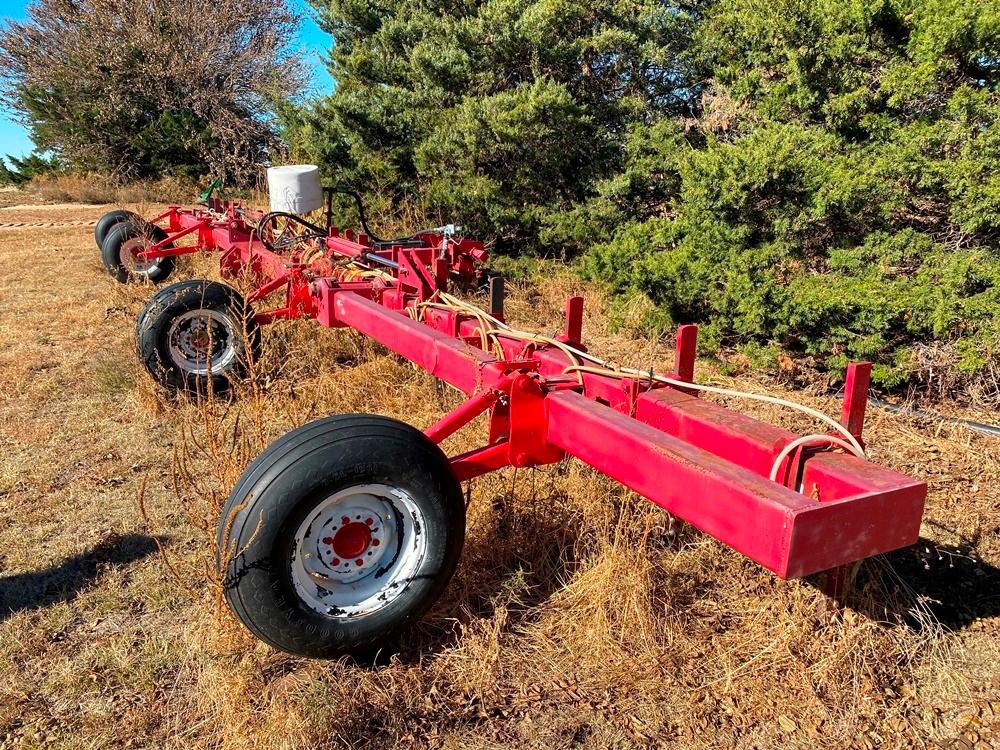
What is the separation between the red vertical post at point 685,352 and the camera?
8.52 ft

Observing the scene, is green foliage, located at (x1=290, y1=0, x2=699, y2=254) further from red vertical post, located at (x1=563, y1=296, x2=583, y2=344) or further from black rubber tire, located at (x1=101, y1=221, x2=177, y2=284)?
red vertical post, located at (x1=563, y1=296, x2=583, y2=344)

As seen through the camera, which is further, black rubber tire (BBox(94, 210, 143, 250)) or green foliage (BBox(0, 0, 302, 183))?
green foliage (BBox(0, 0, 302, 183))

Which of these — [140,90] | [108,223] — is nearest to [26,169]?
[140,90]

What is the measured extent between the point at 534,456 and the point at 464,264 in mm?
3941

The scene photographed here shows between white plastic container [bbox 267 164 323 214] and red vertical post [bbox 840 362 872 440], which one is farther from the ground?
white plastic container [bbox 267 164 323 214]

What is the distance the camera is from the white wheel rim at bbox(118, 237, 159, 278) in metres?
8.05

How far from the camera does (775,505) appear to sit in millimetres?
1683

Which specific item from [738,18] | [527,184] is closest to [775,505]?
[738,18]

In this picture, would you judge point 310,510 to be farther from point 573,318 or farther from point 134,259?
point 134,259

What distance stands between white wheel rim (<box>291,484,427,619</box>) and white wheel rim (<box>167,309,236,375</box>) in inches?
99.5

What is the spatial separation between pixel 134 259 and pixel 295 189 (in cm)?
239

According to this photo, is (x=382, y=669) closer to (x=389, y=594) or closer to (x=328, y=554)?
(x=389, y=594)

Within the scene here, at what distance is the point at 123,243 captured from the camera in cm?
802

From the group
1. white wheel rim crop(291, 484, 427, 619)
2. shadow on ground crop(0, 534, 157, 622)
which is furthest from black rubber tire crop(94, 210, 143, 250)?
white wheel rim crop(291, 484, 427, 619)
